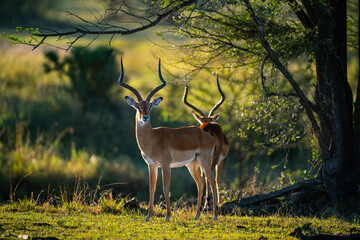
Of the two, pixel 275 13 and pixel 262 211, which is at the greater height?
pixel 275 13

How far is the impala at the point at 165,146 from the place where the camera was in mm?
9523

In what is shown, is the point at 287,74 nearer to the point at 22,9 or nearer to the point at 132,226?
the point at 132,226

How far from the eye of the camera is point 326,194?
11219 millimetres

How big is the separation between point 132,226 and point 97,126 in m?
17.6

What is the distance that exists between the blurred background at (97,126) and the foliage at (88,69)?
49 mm

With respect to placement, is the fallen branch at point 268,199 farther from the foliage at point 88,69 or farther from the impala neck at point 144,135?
the foliage at point 88,69

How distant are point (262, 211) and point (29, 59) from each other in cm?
2466

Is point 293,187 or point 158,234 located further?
point 293,187

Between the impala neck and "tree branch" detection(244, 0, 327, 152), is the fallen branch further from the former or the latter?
the impala neck

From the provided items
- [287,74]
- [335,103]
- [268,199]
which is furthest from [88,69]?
[287,74]

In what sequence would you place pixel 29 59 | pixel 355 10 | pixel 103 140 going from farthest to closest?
pixel 29 59
pixel 103 140
pixel 355 10

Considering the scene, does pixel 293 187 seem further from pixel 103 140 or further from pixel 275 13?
pixel 103 140

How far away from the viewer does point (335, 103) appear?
11.2 metres

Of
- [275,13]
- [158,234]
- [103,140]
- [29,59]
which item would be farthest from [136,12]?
[29,59]
